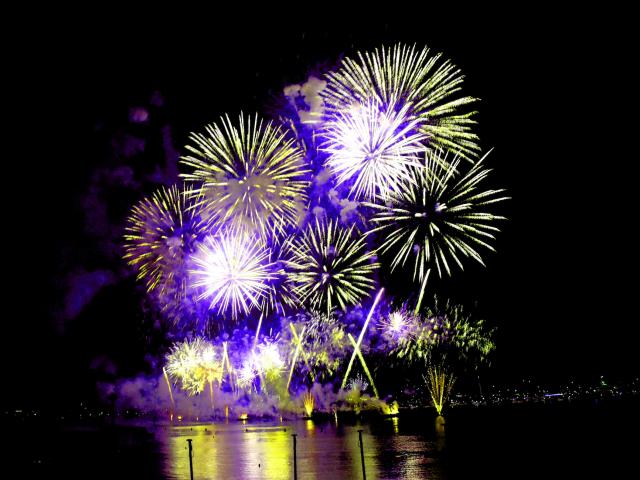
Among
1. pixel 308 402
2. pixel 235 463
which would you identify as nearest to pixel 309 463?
pixel 235 463

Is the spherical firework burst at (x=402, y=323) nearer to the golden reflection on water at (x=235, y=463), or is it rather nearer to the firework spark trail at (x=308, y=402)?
the golden reflection on water at (x=235, y=463)

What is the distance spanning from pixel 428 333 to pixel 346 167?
63.9ft

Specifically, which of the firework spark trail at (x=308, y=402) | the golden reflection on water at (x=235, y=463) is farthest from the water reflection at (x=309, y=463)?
the firework spark trail at (x=308, y=402)

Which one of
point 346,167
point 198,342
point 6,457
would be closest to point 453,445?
point 346,167

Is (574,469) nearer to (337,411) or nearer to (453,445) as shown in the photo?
(453,445)

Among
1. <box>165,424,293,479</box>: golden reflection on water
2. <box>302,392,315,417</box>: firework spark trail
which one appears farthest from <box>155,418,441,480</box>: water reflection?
<box>302,392,315,417</box>: firework spark trail

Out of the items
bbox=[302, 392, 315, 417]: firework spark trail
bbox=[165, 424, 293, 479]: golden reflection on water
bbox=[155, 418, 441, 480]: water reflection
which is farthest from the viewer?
bbox=[302, 392, 315, 417]: firework spark trail

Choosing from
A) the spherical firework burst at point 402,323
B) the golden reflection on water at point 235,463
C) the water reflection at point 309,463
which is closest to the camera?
the water reflection at point 309,463

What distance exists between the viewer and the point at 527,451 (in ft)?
71.6

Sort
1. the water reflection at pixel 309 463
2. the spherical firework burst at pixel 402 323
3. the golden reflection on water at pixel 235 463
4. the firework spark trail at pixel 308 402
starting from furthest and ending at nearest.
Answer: the firework spark trail at pixel 308 402, the spherical firework burst at pixel 402 323, the golden reflection on water at pixel 235 463, the water reflection at pixel 309 463

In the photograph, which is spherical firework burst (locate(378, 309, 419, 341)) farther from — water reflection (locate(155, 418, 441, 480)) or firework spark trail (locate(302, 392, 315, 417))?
firework spark trail (locate(302, 392, 315, 417))

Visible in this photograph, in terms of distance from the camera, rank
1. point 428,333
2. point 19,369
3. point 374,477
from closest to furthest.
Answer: point 374,477 → point 428,333 → point 19,369

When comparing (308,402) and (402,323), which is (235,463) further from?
(308,402)

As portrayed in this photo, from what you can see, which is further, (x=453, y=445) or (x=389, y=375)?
(x=389, y=375)
